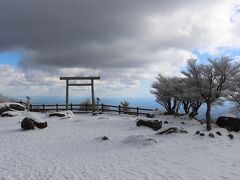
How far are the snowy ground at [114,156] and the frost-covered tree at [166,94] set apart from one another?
924 cm

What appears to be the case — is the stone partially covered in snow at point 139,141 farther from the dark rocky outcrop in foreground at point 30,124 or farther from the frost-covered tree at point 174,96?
the frost-covered tree at point 174,96

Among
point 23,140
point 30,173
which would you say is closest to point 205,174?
point 30,173

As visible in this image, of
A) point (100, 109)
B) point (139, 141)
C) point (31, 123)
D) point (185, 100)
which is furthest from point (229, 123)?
point (100, 109)

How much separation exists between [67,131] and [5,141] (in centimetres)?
430

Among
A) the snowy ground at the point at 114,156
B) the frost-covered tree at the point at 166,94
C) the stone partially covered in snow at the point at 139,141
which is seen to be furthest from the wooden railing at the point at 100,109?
the stone partially covered in snow at the point at 139,141

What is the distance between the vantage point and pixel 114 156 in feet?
43.0

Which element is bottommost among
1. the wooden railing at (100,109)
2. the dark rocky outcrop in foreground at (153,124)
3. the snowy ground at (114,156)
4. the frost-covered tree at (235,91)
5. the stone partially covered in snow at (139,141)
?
the snowy ground at (114,156)

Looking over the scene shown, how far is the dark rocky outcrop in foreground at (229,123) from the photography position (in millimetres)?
20312

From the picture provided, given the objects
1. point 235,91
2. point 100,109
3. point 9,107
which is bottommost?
point 100,109

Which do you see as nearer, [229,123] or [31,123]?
[31,123]

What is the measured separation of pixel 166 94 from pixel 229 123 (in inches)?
341

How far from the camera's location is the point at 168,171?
10789 millimetres

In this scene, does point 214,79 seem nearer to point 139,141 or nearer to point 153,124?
point 153,124

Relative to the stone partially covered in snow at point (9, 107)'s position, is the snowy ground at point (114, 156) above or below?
below
